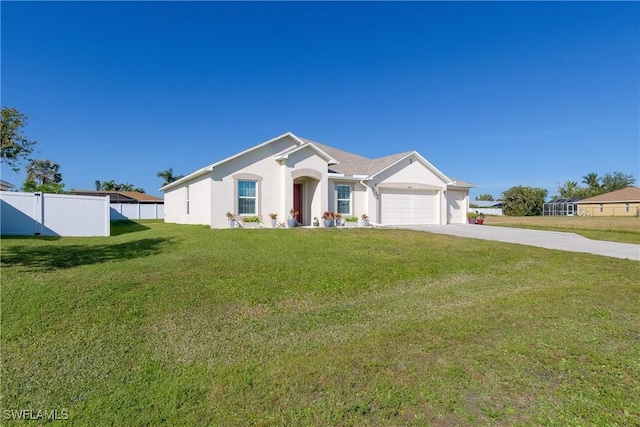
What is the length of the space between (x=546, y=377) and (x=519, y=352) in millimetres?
538

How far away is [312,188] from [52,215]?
1235 centimetres

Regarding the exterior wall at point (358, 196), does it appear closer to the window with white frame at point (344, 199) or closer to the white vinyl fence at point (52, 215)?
the window with white frame at point (344, 199)

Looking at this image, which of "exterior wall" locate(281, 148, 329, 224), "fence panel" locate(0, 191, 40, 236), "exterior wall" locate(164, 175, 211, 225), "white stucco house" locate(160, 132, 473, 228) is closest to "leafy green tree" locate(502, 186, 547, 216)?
"white stucco house" locate(160, 132, 473, 228)

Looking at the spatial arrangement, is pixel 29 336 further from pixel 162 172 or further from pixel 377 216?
pixel 162 172

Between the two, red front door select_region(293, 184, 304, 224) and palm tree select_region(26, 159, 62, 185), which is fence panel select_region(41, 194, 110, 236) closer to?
red front door select_region(293, 184, 304, 224)

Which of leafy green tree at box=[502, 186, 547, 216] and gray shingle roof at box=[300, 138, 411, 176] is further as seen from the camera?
leafy green tree at box=[502, 186, 547, 216]

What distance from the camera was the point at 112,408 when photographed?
303 cm

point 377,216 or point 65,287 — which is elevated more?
point 377,216

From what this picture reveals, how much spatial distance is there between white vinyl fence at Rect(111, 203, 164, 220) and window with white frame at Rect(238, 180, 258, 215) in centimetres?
2065

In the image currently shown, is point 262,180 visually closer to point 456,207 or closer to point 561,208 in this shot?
point 456,207

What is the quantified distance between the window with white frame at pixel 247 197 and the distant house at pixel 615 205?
5760 cm

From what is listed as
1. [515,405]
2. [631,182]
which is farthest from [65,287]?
[631,182]
